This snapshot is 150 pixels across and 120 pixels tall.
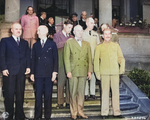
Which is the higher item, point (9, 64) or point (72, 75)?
point (9, 64)

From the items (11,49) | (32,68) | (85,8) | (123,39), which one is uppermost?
(85,8)

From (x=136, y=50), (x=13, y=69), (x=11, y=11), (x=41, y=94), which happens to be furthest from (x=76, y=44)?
(x=136, y=50)

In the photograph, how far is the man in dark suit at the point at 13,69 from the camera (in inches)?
143

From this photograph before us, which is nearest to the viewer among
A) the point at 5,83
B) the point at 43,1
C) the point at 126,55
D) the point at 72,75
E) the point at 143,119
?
the point at 5,83

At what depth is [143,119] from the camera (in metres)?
4.22

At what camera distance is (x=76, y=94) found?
3961mm

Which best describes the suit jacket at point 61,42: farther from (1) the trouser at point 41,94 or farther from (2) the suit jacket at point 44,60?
(1) the trouser at point 41,94

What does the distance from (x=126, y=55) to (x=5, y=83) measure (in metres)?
6.99

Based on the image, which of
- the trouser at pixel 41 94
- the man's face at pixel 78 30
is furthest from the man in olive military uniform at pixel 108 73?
the trouser at pixel 41 94

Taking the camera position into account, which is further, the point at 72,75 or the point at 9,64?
the point at 72,75

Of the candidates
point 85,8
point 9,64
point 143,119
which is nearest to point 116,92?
point 143,119

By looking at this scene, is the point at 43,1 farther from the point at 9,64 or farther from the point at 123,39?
the point at 9,64

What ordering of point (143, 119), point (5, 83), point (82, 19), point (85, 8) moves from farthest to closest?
point (85, 8), point (82, 19), point (143, 119), point (5, 83)

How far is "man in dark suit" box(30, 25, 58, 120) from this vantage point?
146 inches
